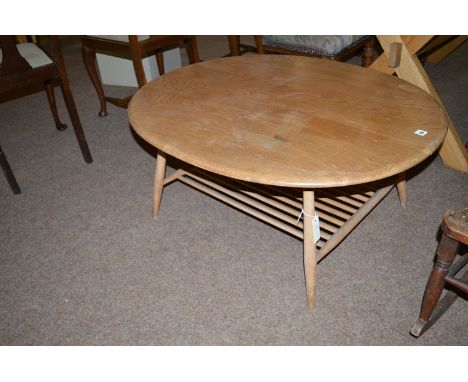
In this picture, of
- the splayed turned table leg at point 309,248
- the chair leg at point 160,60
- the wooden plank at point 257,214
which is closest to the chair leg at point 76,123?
the wooden plank at point 257,214

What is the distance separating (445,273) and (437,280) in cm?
3

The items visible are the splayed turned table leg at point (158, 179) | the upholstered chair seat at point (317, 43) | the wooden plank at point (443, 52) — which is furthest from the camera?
the wooden plank at point (443, 52)

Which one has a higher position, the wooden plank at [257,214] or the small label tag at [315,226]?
the small label tag at [315,226]

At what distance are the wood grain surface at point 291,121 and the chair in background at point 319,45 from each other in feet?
1.38

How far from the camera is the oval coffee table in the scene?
1.09 metres

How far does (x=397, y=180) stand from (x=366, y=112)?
0.37m

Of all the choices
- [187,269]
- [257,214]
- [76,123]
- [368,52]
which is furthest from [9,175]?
[368,52]

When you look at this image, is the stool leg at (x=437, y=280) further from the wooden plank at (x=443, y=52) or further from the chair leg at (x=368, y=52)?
the wooden plank at (x=443, y=52)

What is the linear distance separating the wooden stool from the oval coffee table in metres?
0.19

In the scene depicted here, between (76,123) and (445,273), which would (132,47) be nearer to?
(76,123)

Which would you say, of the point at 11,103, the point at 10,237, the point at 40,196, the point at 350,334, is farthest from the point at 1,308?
the point at 11,103

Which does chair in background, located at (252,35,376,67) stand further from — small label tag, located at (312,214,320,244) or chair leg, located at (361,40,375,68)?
small label tag, located at (312,214,320,244)

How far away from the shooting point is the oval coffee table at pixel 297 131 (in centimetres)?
109

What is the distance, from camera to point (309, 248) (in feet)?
3.99
